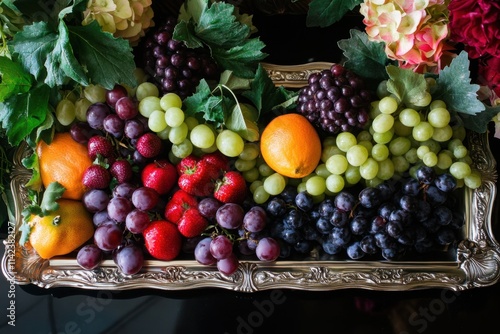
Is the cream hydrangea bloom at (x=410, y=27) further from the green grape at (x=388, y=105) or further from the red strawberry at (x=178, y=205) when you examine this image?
the red strawberry at (x=178, y=205)

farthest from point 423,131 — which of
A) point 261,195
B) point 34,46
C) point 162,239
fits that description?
point 34,46

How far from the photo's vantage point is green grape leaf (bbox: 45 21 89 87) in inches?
37.7

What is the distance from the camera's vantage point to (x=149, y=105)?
1.05m

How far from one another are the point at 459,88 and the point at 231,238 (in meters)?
0.55

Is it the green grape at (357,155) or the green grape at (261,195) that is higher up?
the green grape at (357,155)

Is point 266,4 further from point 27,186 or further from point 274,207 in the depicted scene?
point 27,186

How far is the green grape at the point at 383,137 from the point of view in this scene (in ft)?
3.35

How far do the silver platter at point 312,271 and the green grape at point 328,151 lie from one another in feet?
0.72

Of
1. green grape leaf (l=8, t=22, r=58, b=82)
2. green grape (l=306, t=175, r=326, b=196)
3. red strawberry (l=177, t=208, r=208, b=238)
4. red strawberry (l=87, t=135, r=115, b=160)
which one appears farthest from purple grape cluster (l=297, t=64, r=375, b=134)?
green grape leaf (l=8, t=22, r=58, b=82)

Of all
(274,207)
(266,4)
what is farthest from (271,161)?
(266,4)

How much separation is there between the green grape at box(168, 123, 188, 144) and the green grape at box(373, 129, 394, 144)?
389 millimetres

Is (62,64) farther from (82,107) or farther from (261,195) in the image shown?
(261,195)

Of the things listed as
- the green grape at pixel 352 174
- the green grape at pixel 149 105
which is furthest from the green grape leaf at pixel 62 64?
the green grape at pixel 352 174

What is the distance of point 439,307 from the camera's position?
107 cm
